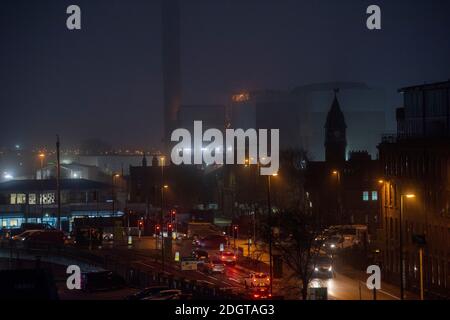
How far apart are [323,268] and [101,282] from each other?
26.4 feet

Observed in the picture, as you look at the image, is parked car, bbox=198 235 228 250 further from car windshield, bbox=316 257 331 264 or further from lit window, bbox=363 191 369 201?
lit window, bbox=363 191 369 201

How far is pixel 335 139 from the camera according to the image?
197ft

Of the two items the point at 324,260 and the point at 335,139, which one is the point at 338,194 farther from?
the point at 324,260

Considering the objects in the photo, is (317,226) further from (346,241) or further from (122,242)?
(122,242)

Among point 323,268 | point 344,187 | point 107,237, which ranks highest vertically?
point 344,187

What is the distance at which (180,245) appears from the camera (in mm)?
40344

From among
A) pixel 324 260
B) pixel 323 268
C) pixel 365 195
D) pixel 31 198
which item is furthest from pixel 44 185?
pixel 323 268

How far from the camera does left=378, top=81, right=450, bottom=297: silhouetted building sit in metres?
27.3

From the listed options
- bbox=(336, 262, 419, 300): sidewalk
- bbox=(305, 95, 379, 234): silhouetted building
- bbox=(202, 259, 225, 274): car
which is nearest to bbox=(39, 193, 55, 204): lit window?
bbox=(305, 95, 379, 234): silhouetted building

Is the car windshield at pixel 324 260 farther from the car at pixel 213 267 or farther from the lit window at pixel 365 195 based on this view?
the lit window at pixel 365 195

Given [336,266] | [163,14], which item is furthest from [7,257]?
[163,14]

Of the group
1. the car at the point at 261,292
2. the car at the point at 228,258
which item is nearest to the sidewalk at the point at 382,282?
the car at the point at 228,258

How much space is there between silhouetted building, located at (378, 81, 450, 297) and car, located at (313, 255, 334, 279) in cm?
294

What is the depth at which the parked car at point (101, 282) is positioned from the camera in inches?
1023
